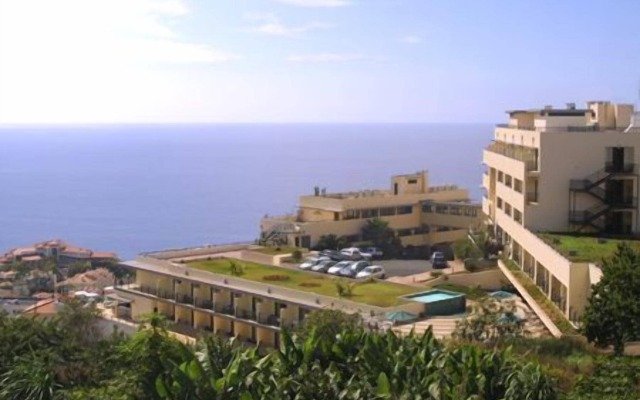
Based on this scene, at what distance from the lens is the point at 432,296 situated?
38.0m

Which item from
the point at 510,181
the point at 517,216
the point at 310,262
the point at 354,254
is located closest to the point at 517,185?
the point at 517,216

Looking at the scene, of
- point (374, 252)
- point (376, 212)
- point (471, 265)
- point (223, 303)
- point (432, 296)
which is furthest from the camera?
point (376, 212)

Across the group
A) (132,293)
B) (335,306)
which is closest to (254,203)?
(132,293)

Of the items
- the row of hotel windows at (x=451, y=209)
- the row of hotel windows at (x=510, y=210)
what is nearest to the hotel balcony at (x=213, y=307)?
the row of hotel windows at (x=510, y=210)

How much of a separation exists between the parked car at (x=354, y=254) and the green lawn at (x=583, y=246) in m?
12.3

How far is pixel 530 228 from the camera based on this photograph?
138 feet

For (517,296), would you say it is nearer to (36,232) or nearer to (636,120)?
(636,120)

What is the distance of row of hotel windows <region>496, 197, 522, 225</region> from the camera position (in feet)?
145

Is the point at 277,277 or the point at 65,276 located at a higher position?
the point at 277,277

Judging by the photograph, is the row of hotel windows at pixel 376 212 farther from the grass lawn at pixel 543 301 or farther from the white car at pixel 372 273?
the grass lawn at pixel 543 301

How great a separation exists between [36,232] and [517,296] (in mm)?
117015

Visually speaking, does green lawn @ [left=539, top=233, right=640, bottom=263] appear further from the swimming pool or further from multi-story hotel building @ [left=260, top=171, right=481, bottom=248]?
multi-story hotel building @ [left=260, top=171, right=481, bottom=248]

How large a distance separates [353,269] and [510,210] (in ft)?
29.6

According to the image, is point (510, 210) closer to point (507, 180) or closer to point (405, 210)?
point (507, 180)
